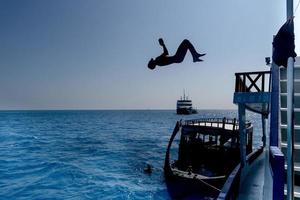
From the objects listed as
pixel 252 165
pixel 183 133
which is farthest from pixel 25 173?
pixel 252 165

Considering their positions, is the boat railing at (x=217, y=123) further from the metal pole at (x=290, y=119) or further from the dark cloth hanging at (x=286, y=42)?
the metal pole at (x=290, y=119)

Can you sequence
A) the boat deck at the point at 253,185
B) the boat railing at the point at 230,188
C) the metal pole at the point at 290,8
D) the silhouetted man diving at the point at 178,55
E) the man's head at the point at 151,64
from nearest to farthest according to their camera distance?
the metal pole at the point at 290,8
the silhouetted man diving at the point at 178,55
the man's head at the point at 151,64
the boat railing at the point at 230,188
the boat deck at the point at 253,185

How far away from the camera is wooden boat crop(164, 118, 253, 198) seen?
17438 millimetres

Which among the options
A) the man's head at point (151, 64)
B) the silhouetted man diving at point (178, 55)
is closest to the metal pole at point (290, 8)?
the silhouetted man diving at point (178, 55)

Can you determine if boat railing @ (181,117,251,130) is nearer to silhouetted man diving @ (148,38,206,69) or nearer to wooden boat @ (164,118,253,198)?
wooden boat @ (164,118,253,198)

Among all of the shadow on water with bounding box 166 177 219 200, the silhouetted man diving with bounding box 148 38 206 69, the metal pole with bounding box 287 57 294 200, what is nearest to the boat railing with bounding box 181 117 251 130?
the shadow on water with bounding box 166 177 219 200

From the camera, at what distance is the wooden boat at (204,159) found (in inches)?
687

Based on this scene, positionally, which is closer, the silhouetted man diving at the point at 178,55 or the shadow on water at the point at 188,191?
the silhouetted man diving at the point at 178,55

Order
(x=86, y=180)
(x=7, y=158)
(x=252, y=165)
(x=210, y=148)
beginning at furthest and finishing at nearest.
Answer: (x=7, y=158)
(x=86, y=180)
(x=210, y=148)
(x=252, y=165)

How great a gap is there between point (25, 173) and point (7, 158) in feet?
32.0

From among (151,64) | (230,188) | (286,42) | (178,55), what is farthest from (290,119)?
(230,188)

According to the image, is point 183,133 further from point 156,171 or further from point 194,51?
point 194,51

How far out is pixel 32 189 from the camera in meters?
20.8

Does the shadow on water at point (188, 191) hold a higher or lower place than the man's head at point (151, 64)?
lower
